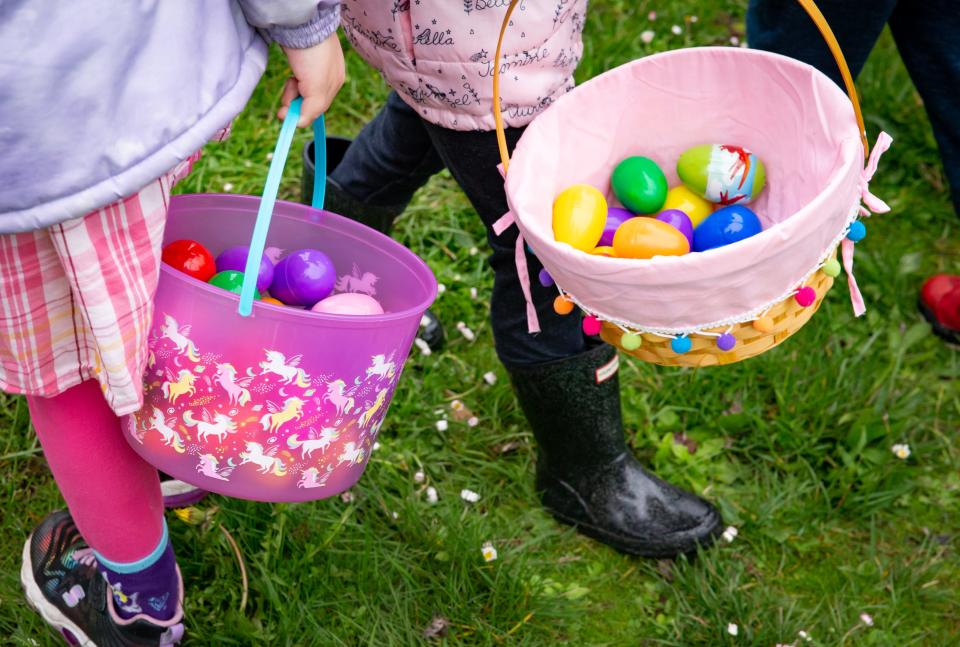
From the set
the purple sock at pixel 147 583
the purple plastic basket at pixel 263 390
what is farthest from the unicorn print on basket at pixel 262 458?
the purple sock at pixel 147 583

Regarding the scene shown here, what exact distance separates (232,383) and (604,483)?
831mm

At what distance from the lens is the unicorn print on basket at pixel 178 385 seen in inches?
44.4

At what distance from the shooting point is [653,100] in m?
1.46

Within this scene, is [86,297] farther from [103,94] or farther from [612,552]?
[612,552]

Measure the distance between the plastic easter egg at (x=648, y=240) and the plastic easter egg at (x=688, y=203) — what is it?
0.18m

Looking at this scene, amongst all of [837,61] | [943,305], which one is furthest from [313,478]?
[943,305]

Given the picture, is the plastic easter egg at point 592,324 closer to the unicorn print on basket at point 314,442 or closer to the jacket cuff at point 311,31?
the unicorn print on basket at point 314,442

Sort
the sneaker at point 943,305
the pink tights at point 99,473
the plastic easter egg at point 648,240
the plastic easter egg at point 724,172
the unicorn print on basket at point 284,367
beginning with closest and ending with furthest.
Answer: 1. the unicorn print on basket at point 284,367
2. the pink tights at point 99,473
3. the plastic easter egg at point 648,240
4. the plastic easter egg at point 724,172
5. the sneaker at point 943,305

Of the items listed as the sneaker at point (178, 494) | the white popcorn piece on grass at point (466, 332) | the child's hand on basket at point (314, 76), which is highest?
the child's hand on basket at point (314, 76)

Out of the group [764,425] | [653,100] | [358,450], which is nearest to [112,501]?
[358,450]

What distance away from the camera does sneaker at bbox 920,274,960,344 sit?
2.18 m

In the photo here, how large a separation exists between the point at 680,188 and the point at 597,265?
564 mm

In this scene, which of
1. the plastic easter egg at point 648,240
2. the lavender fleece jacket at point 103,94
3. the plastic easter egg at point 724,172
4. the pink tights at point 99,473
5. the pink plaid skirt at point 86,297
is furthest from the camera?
the plastic easter egg at point 724,172

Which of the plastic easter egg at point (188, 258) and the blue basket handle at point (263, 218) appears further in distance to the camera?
the plastic easter egg at point (188, 258)
